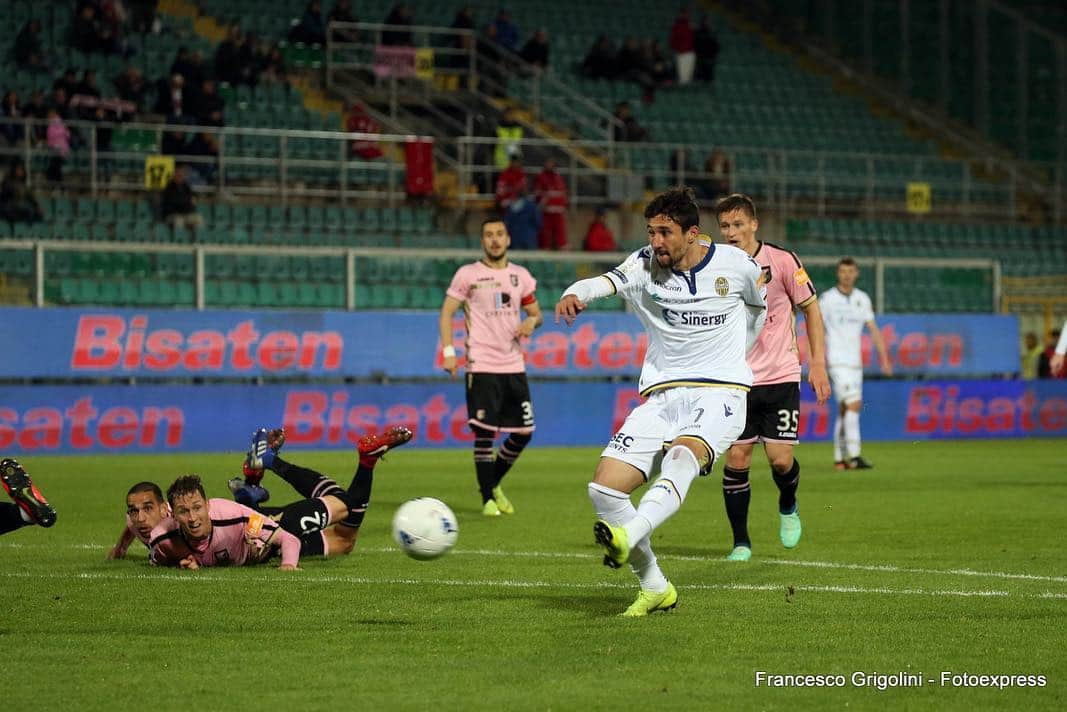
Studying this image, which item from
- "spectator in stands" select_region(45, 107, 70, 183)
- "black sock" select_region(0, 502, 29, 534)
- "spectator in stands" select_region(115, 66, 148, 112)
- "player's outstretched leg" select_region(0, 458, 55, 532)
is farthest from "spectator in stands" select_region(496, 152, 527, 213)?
"player's outstretched leg" select_region(0, 458, 55, 532)

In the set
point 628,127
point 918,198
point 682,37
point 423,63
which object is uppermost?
point 682,37

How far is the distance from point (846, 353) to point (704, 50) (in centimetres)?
1618

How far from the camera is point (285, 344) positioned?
22.5 m

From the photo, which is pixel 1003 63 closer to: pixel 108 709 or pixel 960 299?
pixel 960 299

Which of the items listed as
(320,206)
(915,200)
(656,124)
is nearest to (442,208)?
(320,206)

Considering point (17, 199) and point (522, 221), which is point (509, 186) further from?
point (17, 199)

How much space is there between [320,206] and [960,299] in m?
10.5

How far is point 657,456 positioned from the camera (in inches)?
336

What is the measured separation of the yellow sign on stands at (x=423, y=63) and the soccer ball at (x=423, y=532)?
23070 mm

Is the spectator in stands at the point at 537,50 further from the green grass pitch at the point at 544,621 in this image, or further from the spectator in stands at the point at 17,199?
the green grass pitch at the point at 544,621

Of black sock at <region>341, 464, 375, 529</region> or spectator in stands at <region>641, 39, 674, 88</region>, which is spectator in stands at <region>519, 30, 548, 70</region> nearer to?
spectator in stands at <region>641, 39, 674, 88</region>

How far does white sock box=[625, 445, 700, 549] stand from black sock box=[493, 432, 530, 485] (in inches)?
260

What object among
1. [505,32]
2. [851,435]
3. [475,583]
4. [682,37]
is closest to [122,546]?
[475,583]

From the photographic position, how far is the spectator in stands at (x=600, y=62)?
34.0 metres
